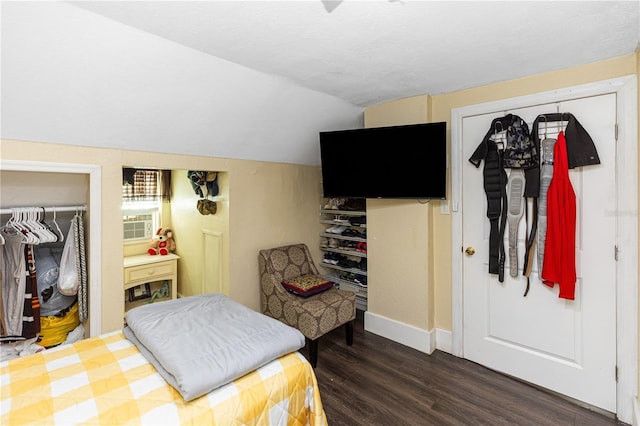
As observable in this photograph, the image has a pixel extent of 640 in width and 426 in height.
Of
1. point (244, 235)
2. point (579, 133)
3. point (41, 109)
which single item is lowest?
point (244, 235)

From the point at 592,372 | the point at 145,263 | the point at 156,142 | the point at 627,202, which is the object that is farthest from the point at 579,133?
the point at 145,263

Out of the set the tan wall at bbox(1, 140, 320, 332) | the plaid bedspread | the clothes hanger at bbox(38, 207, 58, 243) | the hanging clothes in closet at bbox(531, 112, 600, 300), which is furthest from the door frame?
the clothes hanger at bbox(38, 207, 58, 243)

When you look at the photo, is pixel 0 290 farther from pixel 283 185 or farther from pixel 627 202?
pixel 627 202

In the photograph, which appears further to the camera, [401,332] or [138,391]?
[401,332]

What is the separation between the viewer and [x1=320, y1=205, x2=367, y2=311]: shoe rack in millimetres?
3480

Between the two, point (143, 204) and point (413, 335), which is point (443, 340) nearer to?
point (413, 335)

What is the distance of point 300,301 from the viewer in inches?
106

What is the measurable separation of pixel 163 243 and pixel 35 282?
1393 millimetres

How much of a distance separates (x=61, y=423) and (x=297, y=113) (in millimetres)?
2479

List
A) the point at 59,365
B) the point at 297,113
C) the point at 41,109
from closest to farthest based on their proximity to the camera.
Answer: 1. the point at 59,365
2. the point at 41,109
3. the point at 297,113

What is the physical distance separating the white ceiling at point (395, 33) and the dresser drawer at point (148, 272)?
2373 mm

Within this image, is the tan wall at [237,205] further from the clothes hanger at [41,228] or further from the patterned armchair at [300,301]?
the clothes hanger at [41,228]

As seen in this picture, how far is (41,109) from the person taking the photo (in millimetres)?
1823

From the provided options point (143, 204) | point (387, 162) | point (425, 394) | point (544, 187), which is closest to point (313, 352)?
point (425, 394)
